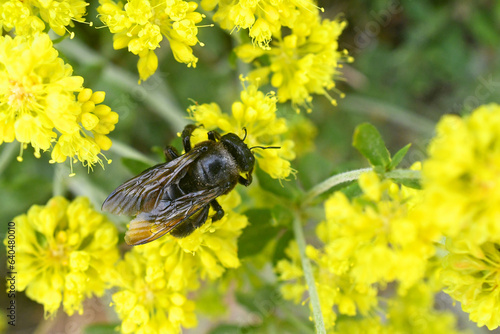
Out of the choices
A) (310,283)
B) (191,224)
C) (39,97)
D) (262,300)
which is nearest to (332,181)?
(310,283)

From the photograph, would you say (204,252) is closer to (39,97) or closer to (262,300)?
(262,300)

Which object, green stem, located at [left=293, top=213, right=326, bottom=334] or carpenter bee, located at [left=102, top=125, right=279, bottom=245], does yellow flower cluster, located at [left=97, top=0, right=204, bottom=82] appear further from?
green stem, located at [left=293, top=213, right=326, bottom=334]

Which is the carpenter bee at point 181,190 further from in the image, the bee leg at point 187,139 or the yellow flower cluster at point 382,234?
the yellow flower cluster at point 382,234

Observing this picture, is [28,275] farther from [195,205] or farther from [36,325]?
[36,325]

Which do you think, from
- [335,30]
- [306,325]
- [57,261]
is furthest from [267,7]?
[306,325]

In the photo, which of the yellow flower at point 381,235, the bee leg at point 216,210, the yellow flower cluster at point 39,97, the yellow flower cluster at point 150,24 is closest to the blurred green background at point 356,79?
the yellow flower cluster at point 150,24

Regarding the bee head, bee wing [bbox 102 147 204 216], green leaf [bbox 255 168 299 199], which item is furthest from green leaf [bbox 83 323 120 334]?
the bee head
